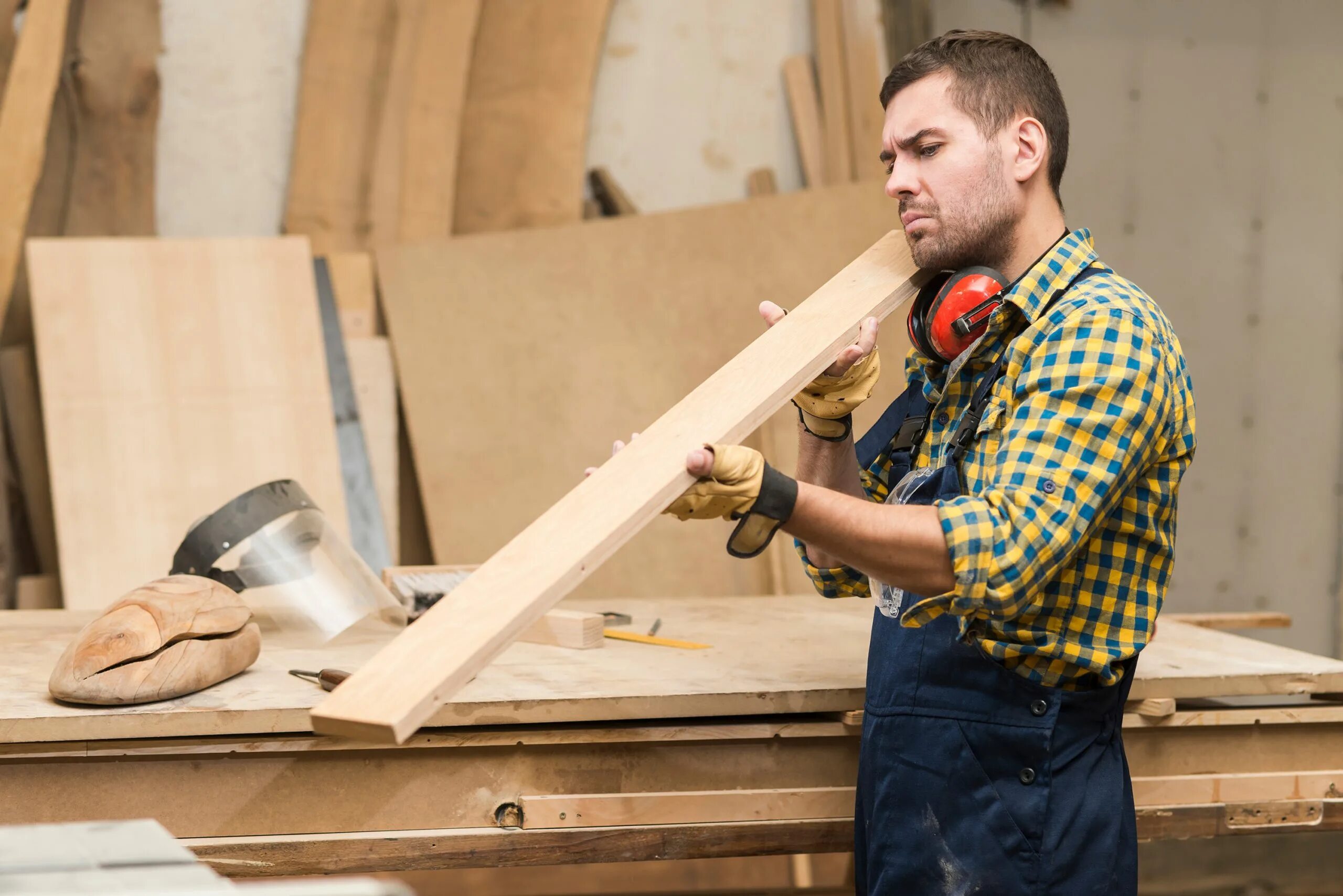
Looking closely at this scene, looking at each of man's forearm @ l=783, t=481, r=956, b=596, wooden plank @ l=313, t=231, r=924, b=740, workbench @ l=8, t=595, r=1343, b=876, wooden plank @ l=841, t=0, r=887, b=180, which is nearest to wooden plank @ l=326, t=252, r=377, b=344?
wooden plank @ l=841, t=0, r=887, b=180

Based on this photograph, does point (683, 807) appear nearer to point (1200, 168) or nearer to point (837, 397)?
point (837, 397)

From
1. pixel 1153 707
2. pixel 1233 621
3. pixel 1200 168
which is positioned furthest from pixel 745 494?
pixel 1200 168

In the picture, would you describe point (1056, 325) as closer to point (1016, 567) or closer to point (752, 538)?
point (1016, 567)

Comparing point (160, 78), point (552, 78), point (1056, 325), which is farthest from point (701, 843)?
point (160, 78)

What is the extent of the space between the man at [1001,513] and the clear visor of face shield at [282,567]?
1.08 metres

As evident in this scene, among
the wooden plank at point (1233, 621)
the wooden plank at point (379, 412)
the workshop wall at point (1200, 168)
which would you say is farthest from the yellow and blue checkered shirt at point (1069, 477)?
the workshop wall at point (1200, 168)

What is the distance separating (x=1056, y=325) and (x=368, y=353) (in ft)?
8.98

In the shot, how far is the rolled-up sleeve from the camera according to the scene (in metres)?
1.42

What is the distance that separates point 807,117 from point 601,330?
1.12 m

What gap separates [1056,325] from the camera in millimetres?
1586

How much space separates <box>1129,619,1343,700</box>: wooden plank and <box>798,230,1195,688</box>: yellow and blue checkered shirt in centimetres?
46

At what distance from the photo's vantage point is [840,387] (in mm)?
1872

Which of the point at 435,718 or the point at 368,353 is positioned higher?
the point at 368,353

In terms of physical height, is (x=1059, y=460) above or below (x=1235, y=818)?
above
